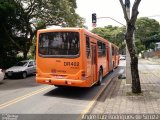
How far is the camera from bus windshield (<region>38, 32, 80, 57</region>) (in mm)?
12008

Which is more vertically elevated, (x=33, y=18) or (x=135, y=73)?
(x=33, y=18)

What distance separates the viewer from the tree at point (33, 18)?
29175 mm

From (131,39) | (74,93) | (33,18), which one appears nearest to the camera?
(131,39)

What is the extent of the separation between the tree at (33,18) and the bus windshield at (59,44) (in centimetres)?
1606

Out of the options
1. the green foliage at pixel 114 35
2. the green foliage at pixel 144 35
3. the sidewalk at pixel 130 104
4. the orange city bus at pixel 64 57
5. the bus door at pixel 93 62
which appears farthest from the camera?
the green foliage at pixel 114 35

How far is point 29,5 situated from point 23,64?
33.3 ft

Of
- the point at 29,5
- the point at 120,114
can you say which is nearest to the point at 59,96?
the point at 120,114

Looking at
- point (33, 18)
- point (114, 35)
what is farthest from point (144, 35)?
point (33, 18)

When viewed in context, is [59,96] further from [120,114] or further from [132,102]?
[120,114]

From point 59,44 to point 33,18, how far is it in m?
20.9

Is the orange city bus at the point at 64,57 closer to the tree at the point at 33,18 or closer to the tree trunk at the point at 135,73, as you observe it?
the tree trunk at the point at 135,73

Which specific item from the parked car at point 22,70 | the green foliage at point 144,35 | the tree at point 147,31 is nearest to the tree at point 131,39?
the parked car at point 22,70

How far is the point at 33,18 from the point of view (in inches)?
1268

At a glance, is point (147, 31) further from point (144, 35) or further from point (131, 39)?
point (131, 39)
